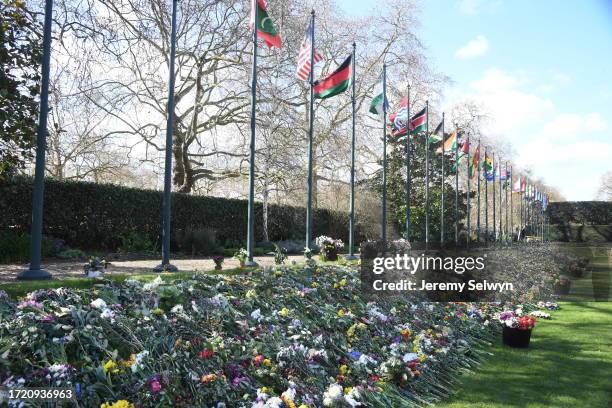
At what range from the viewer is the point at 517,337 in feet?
22.7

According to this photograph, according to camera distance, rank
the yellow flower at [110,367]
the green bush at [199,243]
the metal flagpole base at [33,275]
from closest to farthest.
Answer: the yellow flower at [110,367] < the metal flagpole base at [33,275] < the green bush at [199,243]

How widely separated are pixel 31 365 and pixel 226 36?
1531cm

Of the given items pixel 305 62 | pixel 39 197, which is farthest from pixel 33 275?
pixel 305 62

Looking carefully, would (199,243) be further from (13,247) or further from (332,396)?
(332,396)

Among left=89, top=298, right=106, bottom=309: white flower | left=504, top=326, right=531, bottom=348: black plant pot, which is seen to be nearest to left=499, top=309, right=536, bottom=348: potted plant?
left=504, top=326, right=531, bottom=348: black plant pot

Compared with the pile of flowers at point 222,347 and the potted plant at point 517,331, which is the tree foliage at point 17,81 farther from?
the potted plant at point 517,331

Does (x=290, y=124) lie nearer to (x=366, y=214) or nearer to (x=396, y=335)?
(x=366, y=214)

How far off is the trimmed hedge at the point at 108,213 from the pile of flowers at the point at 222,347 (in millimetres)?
7434

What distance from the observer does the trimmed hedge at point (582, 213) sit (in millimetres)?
49156

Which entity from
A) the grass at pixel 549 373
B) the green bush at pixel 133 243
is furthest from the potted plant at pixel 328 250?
the green bush at pixel 133 243

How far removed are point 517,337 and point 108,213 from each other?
10.6 m

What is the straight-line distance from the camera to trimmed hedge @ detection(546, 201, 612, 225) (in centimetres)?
4916

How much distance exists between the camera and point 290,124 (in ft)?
55.2

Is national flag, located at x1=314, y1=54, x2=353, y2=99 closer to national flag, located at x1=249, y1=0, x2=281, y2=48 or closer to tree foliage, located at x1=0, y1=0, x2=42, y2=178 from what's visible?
national flag, located at x1=249, y1=0, x2=281, y2=48
